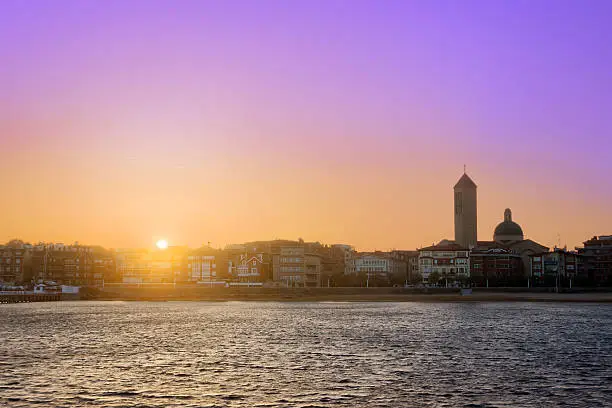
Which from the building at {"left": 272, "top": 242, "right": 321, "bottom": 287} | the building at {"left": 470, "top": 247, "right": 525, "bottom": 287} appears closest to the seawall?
the building at {"left": 272, "top": 242, "right": 321, "bottom": 287}

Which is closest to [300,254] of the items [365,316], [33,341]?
[365,316]

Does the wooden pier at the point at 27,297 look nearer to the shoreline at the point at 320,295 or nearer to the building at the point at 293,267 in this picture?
the shoreline at the point at 320,295

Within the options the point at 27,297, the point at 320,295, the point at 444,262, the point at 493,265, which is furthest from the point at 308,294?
the point at 27,297

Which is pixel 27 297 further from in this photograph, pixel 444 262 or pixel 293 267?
pixel 444 262

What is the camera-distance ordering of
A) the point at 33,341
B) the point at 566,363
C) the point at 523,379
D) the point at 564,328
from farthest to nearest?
the point at 564,328 → the point at 33,341 → the point at 566,363 → the point at 523,379

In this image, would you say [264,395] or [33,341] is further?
[33,341]

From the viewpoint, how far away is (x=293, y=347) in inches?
2345

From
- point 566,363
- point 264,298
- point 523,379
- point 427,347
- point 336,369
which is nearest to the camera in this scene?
point 523,379

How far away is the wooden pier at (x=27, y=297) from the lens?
167875mm

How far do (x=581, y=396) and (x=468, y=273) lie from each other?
526ft

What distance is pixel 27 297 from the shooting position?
171 m

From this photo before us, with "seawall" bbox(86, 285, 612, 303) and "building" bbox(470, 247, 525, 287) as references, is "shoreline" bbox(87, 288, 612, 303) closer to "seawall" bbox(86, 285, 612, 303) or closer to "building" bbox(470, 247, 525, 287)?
"seawall" bbox(86, 285, 612, 303)

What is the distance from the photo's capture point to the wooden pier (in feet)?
551

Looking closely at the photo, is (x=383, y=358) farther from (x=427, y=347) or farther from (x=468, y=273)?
(x=468, y=273)
